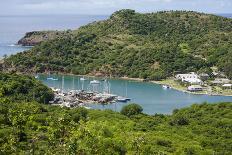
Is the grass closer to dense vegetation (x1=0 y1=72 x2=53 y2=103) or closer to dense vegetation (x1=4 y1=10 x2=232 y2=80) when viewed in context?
dense vegetation (x1=4 y1=10 x2=232 y2=80)

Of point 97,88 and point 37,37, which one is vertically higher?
point 37,37

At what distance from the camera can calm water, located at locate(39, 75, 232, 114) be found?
3073 inches

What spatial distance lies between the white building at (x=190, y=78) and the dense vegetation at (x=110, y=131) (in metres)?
34.4

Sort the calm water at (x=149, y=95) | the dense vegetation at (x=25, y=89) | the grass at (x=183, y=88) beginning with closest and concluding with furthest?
the dense vegetation at (x=25, y=89), the calm water at (x=149, y=95), the grass at (x=183, y=88)

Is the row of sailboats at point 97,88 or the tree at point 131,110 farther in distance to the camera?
the row of sailboats at point 97,88

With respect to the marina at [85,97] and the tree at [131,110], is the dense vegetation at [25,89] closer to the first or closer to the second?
the marina at [85,97]

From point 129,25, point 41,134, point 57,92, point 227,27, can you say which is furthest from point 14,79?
point 227,27

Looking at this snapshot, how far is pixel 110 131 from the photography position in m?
34.1

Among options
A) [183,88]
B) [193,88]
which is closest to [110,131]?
[193,88]

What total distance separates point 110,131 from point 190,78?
6245 cm

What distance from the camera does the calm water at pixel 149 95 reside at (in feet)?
256

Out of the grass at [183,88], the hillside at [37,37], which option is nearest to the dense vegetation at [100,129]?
the grass at [183,88]

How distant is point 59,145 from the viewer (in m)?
19.3

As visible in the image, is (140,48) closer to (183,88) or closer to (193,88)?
(183,88)
